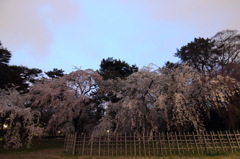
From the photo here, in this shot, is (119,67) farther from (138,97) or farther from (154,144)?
(154,144)

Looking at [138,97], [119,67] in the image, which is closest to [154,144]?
[138,97]

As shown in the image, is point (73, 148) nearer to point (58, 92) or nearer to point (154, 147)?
point (154, 147)

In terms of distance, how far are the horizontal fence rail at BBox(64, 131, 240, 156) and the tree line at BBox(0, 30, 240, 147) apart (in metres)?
1.14

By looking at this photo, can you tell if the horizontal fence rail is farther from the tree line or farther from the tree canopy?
the tree canopy

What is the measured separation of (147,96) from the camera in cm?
1235

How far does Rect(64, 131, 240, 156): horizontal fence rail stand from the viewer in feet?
29.0

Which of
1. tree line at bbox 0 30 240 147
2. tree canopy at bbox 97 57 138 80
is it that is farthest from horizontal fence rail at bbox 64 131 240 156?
tree canopy at bbox 97 57 138 80

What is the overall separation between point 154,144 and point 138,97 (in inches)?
150

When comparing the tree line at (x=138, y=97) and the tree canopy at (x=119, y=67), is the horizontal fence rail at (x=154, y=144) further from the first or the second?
the tree canopy at (x=119, y=67)

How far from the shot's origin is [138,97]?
12.0 metres

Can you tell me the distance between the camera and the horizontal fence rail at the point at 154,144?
884 centimetres

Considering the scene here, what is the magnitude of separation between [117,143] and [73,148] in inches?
122

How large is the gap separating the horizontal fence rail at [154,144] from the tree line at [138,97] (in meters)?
1.14

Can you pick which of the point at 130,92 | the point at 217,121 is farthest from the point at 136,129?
the point at 217,121
